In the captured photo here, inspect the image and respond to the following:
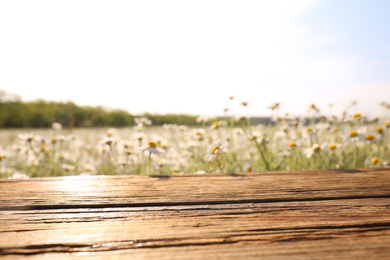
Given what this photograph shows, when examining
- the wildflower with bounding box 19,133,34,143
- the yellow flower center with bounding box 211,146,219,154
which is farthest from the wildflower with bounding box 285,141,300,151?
the wildflower with bounding box 19,133,34,143

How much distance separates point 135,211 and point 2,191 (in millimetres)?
603

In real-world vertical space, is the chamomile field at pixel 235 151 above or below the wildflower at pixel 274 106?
below

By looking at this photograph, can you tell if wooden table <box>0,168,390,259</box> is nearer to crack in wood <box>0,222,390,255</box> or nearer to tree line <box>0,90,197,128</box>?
crack in wood <box>0,222,390,255</box>

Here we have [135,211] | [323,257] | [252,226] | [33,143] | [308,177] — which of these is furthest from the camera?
[33,143]

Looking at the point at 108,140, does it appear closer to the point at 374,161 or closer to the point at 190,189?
the point at 190,189

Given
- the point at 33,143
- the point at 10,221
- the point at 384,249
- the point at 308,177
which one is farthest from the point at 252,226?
the point at 33,143

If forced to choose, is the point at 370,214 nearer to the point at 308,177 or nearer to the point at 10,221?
the point at 308,177

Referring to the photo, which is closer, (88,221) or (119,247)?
(119,247)

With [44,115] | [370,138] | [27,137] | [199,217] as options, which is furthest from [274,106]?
[44,115]

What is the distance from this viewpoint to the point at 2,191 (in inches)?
50.3

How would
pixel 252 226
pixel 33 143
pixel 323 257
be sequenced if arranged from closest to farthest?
pixel 323 257 < pixel 252 226 < pixel 33 143

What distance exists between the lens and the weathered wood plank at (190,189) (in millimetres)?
1132

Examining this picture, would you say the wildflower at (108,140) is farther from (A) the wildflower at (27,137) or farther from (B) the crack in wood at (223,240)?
(B) the crack in wood at (223,240)

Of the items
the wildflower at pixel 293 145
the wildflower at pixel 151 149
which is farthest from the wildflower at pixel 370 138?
the wildflower at pixel 151 149
